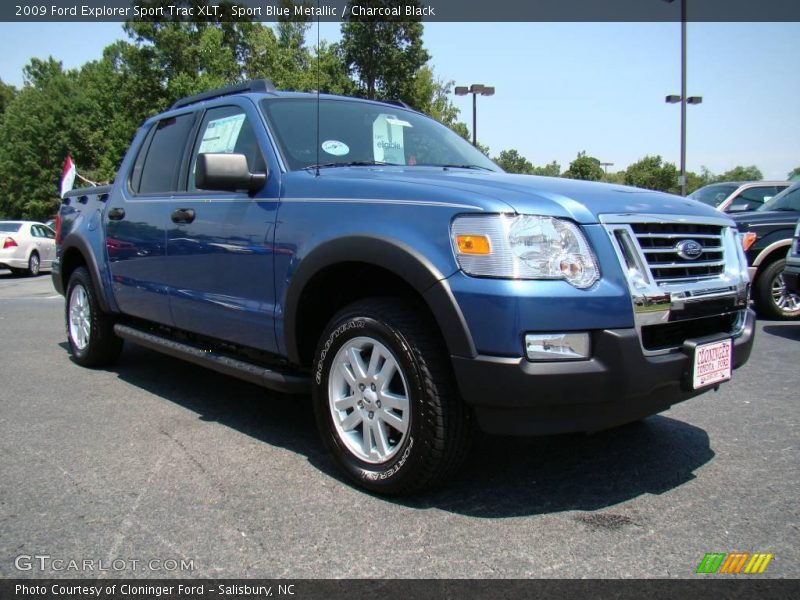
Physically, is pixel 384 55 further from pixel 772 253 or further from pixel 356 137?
pixel 356 137

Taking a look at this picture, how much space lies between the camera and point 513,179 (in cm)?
330

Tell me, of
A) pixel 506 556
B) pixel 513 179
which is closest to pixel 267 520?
pixel 506 556

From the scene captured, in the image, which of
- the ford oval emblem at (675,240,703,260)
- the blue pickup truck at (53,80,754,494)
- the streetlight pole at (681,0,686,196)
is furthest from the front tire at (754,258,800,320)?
the streetlight pole at (681,0,686,196)

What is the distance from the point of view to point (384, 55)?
30.7 m

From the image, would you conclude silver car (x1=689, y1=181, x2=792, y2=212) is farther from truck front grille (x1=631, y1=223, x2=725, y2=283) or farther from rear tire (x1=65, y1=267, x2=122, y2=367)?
rear tire (x1=65, y1=267, x2=122, y2=367)

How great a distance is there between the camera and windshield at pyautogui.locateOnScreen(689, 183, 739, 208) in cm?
1146

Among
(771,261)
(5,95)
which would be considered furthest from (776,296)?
(5,95)

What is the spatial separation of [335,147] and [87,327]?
3.07 metres

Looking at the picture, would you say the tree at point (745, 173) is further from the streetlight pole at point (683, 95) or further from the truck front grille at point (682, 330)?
the truck front grille at point (682, 330)

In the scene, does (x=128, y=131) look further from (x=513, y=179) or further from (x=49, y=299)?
(x=513, y=179)

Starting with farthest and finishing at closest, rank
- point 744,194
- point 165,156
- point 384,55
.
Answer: point 384,55 < point 744,194 < point 165,156

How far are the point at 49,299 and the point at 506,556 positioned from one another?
11.6 metres

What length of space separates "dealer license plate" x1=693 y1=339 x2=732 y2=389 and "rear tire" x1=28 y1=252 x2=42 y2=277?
19016 mm

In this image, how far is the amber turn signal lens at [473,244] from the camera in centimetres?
262
